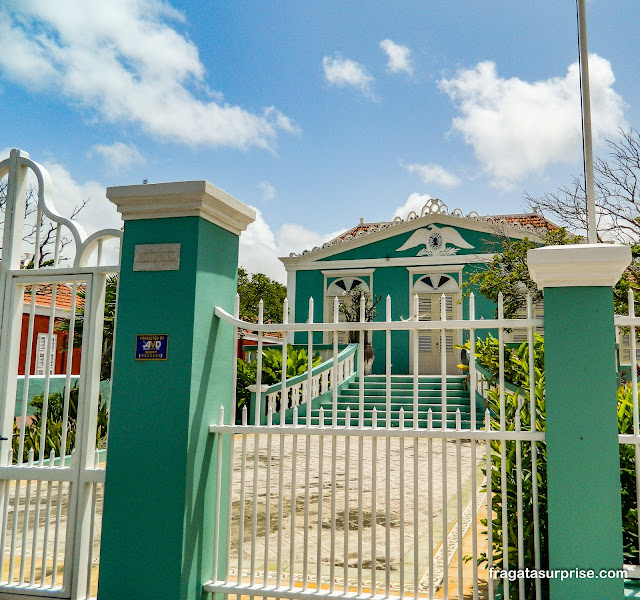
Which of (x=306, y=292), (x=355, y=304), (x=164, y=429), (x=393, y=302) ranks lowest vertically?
(x=164, y=429)

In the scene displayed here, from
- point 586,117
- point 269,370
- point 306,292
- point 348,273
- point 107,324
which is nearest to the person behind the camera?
point 586,117

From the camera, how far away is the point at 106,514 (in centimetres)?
355

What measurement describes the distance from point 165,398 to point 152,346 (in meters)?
0.33

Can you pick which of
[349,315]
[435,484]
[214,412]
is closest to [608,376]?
[214,412]

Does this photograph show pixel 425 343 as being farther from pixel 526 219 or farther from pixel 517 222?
pixel 526 219

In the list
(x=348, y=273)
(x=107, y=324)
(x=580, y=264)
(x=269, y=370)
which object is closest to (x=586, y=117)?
(x=580, y=264)

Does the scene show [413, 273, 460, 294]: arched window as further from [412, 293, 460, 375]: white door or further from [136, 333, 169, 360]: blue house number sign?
[136, 333, 169, 360]: blue house number sign

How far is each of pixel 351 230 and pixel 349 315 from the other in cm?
427

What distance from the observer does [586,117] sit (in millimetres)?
3219

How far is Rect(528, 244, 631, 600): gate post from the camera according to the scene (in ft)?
9.50

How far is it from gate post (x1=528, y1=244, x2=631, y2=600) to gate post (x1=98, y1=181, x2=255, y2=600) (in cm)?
194

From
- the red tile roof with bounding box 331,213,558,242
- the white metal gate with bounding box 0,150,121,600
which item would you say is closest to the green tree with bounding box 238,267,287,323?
the red tile roof with bounding box 331,213,558,242

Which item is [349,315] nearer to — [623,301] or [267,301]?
[623,301]

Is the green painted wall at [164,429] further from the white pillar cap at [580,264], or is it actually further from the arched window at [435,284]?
the arched window at [435,284]
